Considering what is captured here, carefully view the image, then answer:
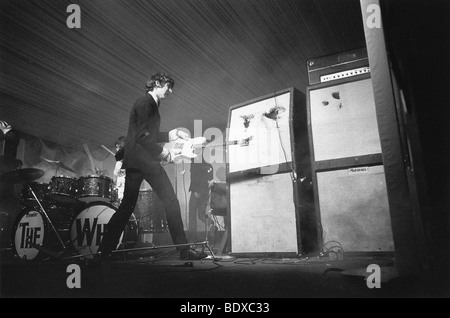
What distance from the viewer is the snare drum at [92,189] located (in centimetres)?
415

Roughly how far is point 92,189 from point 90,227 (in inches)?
21.5

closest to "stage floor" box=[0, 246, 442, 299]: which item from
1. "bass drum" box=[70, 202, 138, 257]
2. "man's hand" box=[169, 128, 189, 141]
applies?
"man's hand" box=[169, 128, 189, 141]

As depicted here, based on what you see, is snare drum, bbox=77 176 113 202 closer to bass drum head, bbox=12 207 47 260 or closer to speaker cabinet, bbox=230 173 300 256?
bass drum head, bbox=12 207 47 260

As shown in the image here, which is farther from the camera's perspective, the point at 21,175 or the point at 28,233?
the point at 28,233

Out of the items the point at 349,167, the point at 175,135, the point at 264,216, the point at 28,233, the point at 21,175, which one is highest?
the point at 175,135

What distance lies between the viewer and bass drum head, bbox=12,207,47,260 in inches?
Answer: 164

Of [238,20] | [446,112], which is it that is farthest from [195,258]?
[238,20]

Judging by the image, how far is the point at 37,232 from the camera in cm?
421

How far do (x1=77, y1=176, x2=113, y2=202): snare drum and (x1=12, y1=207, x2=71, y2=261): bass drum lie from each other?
50 centimetres

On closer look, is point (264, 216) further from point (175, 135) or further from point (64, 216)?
point (64, 216)

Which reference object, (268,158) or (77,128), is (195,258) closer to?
(268,158)

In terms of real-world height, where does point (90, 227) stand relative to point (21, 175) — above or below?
below

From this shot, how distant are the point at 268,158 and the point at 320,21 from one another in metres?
2.97

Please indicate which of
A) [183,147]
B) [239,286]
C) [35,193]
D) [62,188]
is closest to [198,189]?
[62,188]
